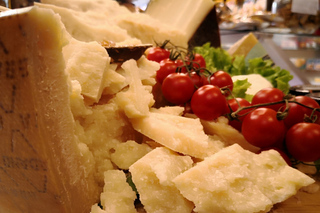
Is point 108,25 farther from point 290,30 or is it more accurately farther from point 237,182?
point 290,30

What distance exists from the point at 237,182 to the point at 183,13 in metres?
2.14

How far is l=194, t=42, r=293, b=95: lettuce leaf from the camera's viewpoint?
177cm

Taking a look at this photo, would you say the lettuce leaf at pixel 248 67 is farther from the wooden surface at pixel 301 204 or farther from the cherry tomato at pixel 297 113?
the wooden surface at pixel 301 204

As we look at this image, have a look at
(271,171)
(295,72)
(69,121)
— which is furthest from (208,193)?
(295,72)

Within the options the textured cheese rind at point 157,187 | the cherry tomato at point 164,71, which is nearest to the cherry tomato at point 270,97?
the cherry tomato at point 164,71

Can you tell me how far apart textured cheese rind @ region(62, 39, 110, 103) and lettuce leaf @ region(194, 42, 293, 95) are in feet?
3.89

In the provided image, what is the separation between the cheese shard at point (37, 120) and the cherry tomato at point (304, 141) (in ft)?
2.42

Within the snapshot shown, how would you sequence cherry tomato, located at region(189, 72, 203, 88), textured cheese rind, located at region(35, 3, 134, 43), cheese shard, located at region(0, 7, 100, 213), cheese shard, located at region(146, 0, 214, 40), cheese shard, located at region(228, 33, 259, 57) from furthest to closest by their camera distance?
cheese shard, located at region(228, 33, 259, 57) → cheese shard, located at region(146, 0, 214, 40) → textured cheese rind, located at region(35, 3, 134, 43) → cherry tomato, located at region(189, 72, 203, 88) → cheese shard, located at region(0, 7, 100, 213)

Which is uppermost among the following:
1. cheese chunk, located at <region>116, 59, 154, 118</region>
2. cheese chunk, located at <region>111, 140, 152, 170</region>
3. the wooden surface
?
cheese chunk, located at <region>116, 59, 154, 118</region>

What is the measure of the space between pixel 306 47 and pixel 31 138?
456 cm

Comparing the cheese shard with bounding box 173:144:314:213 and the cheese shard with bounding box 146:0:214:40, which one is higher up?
the cheese shard with bounding box 173:144:314:213

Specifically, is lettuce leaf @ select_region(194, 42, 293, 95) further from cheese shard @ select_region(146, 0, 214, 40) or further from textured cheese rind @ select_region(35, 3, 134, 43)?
textured cheese rind @ select_region(35, 3, 134, 43)

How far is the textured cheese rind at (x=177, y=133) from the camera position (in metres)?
0.77

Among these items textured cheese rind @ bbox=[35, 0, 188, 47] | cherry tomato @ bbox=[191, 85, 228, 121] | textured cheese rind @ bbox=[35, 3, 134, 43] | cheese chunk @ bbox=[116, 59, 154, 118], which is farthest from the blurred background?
cheese chunk @ bbox=[116, 59, 154, 118]
